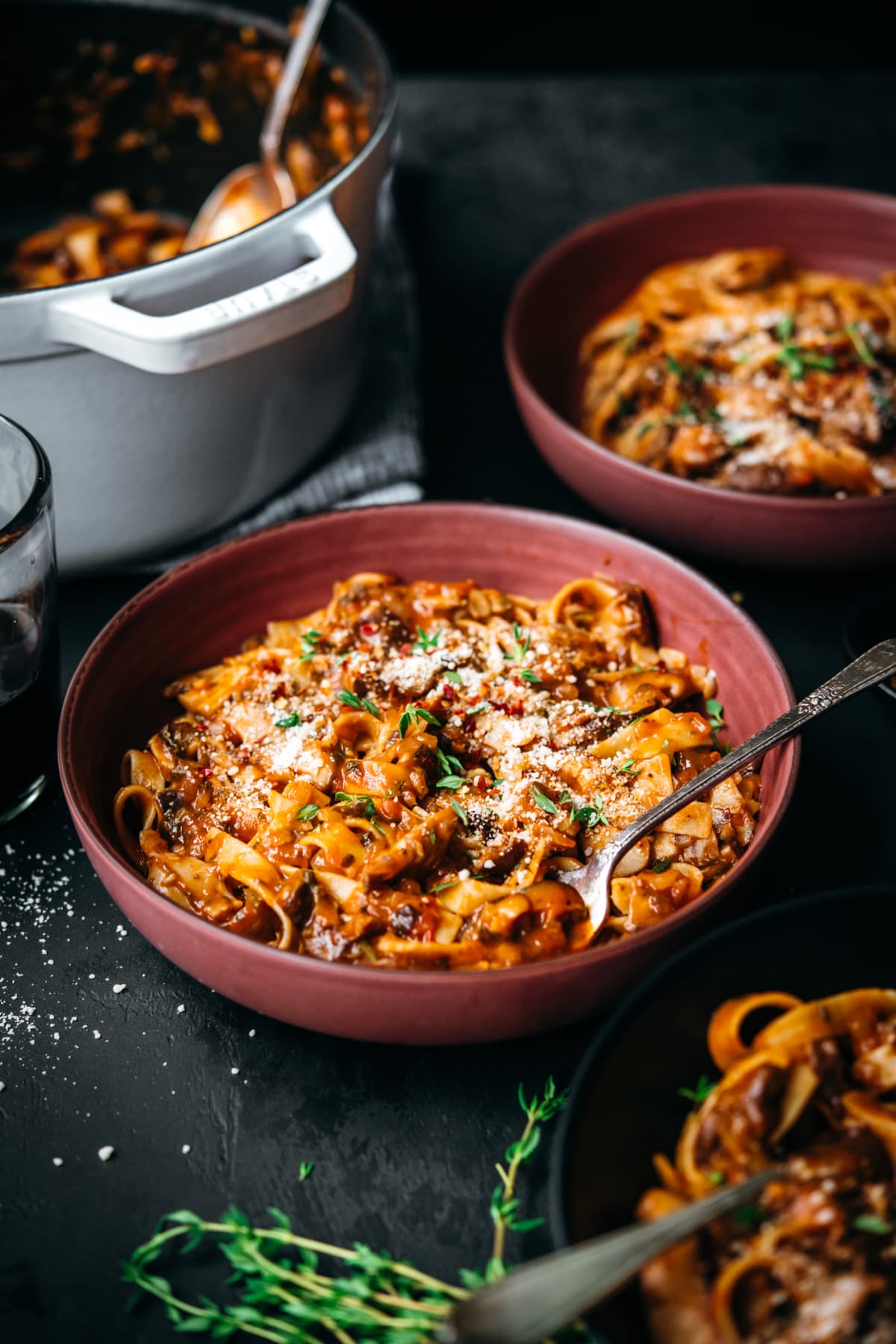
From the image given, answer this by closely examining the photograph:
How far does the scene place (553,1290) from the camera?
1.44m

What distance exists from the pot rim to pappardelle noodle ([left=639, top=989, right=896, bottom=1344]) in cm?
170

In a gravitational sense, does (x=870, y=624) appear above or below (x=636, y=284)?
below

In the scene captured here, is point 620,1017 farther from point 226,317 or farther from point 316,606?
point 226,317

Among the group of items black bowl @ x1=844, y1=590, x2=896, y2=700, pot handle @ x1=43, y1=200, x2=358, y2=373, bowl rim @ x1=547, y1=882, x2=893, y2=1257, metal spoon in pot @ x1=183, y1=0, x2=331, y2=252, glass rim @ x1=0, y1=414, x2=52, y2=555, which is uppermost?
pot handle @ x1=43, y1=200, x2=358, y2=373

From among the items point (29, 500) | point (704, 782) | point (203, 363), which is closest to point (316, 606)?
point (203, 363)

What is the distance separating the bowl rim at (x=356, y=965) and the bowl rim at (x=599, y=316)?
243 mm

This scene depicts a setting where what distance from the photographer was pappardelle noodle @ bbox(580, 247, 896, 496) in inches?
119

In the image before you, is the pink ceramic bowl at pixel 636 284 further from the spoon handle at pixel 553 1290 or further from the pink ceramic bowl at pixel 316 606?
the spoon handle at pixel 553 1290

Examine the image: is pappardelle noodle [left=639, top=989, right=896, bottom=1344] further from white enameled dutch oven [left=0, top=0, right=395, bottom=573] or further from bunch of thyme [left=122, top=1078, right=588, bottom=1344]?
white enameled dutch oven [left=0, top=0, right=395, bottom=573]

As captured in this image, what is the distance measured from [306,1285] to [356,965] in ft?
1.43

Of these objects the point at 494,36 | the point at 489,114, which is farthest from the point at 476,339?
the point at 494,36

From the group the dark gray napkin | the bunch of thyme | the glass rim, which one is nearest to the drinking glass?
the glass rim

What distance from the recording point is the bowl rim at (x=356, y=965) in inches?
71.6

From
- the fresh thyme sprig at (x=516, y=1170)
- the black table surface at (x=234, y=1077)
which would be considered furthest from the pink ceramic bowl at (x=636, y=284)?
the fresh thyme sprig at (x=516, y=1170)
